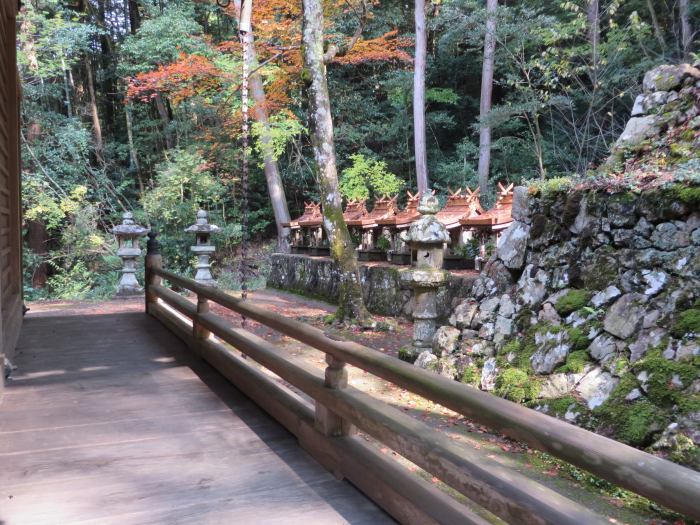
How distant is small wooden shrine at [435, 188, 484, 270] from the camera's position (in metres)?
8.69

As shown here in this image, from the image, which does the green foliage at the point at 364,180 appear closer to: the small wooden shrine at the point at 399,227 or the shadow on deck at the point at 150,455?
the small wooden shrine at the point at 399,227

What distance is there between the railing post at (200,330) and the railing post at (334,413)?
7.89 ft

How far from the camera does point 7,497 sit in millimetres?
2518

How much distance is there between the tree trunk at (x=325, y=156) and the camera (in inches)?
325

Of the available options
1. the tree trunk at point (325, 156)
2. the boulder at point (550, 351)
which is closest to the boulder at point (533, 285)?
the boulder at point (550, 351)

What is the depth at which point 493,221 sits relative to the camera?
7832 millimetres

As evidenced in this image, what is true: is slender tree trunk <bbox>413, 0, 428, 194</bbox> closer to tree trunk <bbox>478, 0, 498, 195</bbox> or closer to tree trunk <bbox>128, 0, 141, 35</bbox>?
tree trunk <bbox>478, 0, 498, 195</bbox>

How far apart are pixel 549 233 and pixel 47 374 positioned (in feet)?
16.2

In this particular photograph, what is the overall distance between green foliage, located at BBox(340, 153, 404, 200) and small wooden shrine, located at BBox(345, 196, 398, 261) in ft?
19.0

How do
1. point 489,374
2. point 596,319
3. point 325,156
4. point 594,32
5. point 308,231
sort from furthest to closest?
1. point 308,231
2. point 594,32
3. point 325,156
4. point 489,374
5. point 596,319

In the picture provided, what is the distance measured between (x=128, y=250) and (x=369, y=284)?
5.36 meters

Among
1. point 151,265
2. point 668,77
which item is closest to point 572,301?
point 668,77

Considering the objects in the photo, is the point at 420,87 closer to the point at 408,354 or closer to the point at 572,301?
the point at 408,354

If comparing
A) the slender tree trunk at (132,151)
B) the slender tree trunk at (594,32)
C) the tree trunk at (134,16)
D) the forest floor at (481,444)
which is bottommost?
the forest floor at (481,444)
